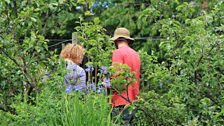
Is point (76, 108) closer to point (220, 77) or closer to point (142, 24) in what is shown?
point (220, 77)

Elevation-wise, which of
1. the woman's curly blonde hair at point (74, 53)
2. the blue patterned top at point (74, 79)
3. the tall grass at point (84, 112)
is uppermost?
the woman's curly blonde hair at point (74, 53)

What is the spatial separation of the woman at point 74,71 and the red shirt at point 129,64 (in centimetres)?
35

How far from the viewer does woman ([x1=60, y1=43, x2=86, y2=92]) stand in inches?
193

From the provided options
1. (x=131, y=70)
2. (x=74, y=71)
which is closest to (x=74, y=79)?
(x=74, y=71)

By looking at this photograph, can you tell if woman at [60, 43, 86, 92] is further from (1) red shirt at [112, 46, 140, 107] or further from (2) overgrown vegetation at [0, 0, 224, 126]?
(1) red shirt at [112, 46, 140, 107]

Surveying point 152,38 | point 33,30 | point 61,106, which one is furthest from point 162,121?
point 152,38

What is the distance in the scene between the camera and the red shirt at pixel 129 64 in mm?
5309

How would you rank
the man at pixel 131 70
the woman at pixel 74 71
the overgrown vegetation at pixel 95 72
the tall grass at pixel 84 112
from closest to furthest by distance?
the tall grass at pixel 84 112, the overgrown vegetation at pixel 95 72, the woman at pixel 74 71, the man at pixel 131 70

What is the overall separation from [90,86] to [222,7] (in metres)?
1.45

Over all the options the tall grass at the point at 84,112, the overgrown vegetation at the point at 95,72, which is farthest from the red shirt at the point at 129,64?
the tall grass at the point at 84,112

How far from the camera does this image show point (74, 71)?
506 centimetres

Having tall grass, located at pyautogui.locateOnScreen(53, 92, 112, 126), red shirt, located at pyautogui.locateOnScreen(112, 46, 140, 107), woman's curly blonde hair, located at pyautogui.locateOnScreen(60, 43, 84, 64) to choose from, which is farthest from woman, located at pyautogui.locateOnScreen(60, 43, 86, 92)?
red shirt, located at pyautogui.locateOnScreen(112, 46, 140, 107)

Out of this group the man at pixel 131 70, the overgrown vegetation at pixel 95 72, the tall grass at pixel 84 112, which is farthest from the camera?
the man at pixel 131 70

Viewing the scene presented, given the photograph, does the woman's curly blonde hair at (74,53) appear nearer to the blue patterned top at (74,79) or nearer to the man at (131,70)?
the man at (131,70)
